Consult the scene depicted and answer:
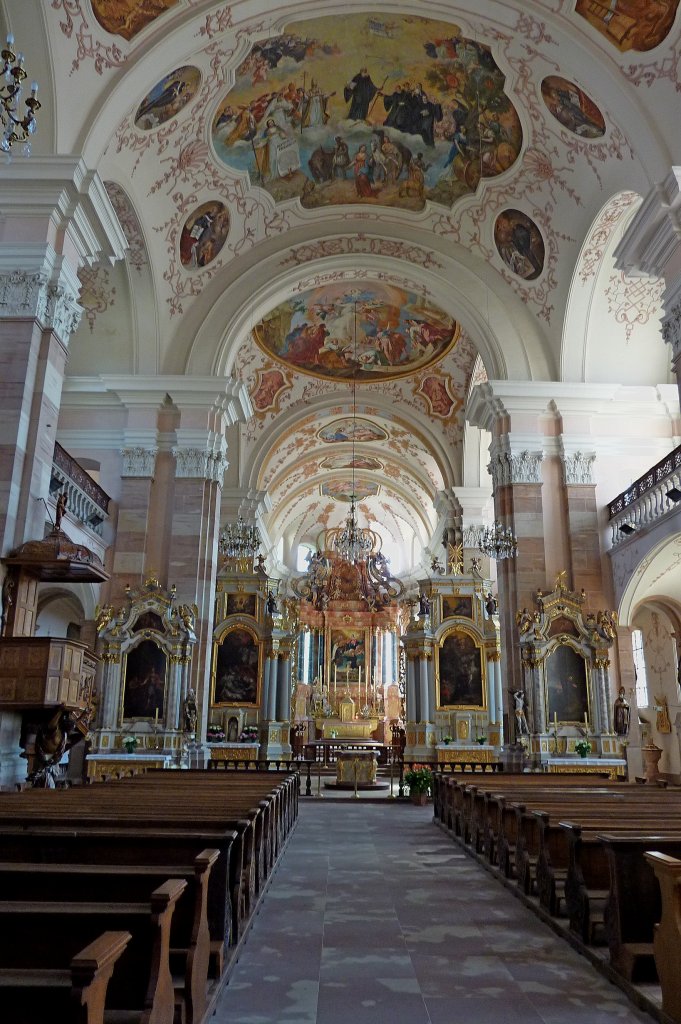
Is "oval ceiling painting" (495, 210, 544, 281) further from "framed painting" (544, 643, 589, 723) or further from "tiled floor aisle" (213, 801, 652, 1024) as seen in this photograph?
"tiled floor aisle" (213, 801, 652, 1024)

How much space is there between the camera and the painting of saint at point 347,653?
112ft

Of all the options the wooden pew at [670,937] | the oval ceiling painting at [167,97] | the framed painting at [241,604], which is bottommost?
the wooden pew at [670,937]

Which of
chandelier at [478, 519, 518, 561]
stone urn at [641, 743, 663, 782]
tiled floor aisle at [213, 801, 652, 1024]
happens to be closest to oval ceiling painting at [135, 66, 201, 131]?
chandelier at [478, 519, 518, 561]

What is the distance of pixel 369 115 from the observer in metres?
15.1

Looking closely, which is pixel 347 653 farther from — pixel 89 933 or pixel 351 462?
Result: pixel 89 933

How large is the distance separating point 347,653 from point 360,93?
2395 centimetres

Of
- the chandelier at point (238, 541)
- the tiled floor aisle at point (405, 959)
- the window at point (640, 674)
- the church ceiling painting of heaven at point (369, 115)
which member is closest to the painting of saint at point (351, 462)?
the chandelier at point (238, 541)

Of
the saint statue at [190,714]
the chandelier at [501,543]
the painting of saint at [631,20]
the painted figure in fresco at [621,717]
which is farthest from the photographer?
the chandelier at [501,543]

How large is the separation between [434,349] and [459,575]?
19.9 feet

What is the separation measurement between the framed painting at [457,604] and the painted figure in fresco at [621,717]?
282 inches

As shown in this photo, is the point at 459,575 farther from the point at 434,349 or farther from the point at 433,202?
the point at 433,202

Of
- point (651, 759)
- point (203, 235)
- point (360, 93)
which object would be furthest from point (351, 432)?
point (651, 759)

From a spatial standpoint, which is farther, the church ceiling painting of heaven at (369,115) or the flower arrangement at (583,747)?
the flower arrangement at (583,747)

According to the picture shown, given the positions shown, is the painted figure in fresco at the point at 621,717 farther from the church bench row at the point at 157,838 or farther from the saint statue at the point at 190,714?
the church bench row at the point at 157,838
